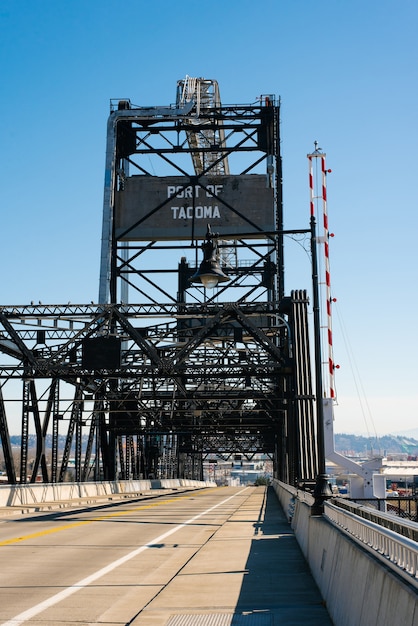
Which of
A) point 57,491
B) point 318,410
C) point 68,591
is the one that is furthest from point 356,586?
point 57,491

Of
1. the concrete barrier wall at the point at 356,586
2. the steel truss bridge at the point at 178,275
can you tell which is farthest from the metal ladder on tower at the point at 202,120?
the concrete barrier wall at the point at 356,586

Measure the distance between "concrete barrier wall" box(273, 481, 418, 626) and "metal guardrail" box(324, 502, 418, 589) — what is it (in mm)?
74

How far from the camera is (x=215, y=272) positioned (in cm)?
2192

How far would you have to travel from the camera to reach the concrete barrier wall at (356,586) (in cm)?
488

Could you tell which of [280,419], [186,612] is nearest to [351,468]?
[280,419]

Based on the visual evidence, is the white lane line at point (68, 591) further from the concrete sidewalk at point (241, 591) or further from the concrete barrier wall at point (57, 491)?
the concrete barrier wall at point (57, 491)

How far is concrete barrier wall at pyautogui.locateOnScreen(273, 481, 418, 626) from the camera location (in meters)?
4.88

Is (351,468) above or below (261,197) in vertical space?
below

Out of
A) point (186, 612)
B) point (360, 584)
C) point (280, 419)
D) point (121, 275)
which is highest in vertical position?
point (121, 275)

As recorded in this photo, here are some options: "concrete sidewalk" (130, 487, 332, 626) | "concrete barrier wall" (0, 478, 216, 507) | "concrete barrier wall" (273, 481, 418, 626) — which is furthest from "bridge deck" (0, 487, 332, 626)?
"concrete barrier wall" (0, 478, 216, 507)

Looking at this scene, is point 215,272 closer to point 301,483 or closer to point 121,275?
point 301,483

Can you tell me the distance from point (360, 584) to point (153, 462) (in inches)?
3162

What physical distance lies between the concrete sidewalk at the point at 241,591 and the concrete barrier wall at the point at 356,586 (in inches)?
11.0

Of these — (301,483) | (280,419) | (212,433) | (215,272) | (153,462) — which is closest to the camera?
(215,272)
